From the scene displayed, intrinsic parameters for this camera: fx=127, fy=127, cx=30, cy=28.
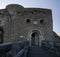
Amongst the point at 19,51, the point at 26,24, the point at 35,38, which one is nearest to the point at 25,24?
the point at 26,24

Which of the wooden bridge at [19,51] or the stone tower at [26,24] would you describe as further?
the stone tower at [26,24]

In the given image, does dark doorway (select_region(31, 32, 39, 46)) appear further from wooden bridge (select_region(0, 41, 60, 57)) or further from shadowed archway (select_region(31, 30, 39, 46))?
wooden bridge (select_region(0, 41, 60, 57))

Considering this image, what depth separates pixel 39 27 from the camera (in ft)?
54.3

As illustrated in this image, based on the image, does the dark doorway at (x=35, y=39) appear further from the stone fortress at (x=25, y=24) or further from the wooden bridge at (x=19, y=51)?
the wooden bridge at (x=19, y=51)

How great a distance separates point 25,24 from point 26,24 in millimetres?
133

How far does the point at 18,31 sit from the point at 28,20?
2019 mm

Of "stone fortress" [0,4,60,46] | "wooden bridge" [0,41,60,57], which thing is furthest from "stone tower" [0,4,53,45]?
"wooden bridge" [0,41,60,57]

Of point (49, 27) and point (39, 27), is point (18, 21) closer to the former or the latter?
point (39, 27)

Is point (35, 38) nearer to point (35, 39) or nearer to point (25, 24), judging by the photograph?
point (35, 39)

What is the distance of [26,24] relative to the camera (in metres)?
16.6

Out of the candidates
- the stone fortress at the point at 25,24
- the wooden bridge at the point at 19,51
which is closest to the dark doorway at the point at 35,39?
the stone fortress at the point at 25,24

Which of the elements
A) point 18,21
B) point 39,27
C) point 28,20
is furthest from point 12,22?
point 39,27

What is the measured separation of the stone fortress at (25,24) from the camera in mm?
16250

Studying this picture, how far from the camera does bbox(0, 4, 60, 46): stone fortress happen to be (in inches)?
640
